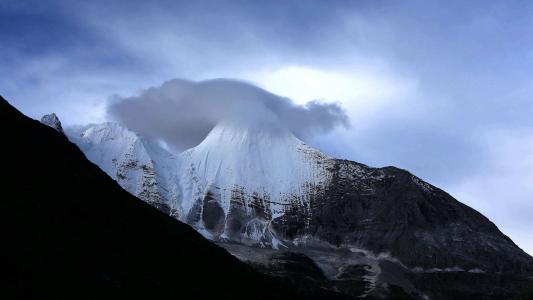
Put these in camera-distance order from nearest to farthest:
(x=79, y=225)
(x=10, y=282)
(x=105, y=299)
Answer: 1. (x=10, y=282)
2. (x=105, y=299)
3. (x=79, y=225)

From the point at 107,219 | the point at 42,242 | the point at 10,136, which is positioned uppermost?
the point at 10,136

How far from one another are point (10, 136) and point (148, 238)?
1506 inches

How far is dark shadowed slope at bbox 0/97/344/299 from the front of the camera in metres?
134

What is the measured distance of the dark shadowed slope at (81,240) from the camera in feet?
439

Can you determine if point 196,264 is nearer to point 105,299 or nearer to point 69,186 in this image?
point 69,186

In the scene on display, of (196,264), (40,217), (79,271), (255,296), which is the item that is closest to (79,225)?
(40,217)

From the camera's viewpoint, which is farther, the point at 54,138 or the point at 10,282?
the point at 54,138

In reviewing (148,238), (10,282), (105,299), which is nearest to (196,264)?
(148,238)

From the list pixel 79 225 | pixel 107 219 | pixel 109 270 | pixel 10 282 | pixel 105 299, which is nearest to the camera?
pixel 10 282

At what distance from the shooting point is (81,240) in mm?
152500

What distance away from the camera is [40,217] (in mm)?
149750

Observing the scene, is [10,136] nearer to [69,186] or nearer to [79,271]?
[69,186]

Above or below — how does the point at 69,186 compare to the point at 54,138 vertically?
below

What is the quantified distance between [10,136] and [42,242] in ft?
136
